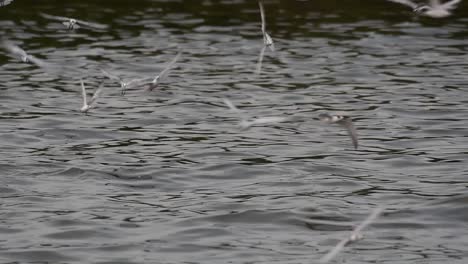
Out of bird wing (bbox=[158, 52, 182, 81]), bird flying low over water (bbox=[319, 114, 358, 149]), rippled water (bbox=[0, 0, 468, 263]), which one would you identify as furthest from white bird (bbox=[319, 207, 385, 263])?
bird wing (bbox=[158, 52, 182, 81])

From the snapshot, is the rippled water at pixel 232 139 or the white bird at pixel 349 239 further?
the rippled water at pixel 232 139

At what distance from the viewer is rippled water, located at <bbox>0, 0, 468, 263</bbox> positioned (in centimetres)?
1066

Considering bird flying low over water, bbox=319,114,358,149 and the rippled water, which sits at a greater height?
bird flying low over water, bbox=319,114,358,149

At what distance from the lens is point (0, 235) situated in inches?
420

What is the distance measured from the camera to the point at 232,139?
14891 millimetres

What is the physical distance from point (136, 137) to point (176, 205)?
3.40m

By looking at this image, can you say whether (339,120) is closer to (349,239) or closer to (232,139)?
Answer: (349,239)

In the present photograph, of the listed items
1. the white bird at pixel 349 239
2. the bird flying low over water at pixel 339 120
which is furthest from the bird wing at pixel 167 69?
the white bird at pixel 349 239

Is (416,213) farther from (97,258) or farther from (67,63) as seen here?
(67,63)

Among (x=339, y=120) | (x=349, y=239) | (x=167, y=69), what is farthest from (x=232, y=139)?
(x=349, y=239)

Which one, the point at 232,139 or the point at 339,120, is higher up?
the point at 339,120

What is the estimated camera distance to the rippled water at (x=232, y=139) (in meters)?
10.7

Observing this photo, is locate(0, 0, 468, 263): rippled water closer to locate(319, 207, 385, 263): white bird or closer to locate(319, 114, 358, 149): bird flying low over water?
locate(319, 207, 385, 263): white bird

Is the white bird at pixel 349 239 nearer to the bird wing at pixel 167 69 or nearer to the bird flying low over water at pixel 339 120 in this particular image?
the bird flying low over water at pixel 339 120
